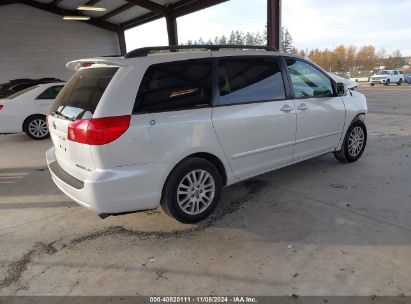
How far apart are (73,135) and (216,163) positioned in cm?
151

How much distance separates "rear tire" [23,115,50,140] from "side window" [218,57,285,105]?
6958mm

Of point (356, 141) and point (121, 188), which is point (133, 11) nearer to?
point (356, 141)

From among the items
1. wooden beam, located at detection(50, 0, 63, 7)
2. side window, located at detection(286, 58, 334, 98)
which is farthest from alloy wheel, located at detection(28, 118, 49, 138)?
wooden beam, located at detection(50, 0, 63, 7)

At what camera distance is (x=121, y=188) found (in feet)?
10.4

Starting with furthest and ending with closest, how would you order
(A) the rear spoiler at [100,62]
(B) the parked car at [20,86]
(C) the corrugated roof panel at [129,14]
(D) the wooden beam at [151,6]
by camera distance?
(C) the corrugated roof panel at [129,14] < (D) the wooden beam at [151,6] < (B) the parked car at [20,86] < (A) the rear spoiler at [100,62]

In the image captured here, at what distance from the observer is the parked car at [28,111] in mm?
8844

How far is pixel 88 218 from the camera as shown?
4039mm

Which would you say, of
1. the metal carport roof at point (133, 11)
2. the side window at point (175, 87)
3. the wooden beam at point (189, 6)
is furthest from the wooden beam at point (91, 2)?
the side window at point (175, 87)

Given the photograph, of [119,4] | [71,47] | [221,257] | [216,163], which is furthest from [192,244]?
[71,47]

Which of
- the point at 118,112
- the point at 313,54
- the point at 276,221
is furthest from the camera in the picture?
the point at 313,54

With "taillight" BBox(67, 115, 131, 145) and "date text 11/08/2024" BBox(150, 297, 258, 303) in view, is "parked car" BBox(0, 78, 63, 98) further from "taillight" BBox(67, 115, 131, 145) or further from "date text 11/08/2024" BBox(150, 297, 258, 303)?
"date text 11/08/2024" BBox(150, 297, 258, 303)

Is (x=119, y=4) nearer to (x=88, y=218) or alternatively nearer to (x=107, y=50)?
(x=107, y=50)

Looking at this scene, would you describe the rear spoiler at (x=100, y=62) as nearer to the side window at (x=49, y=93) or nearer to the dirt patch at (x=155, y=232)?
the dirt patch at (x=155, y=232)

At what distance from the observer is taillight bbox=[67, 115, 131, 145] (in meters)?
3.05
